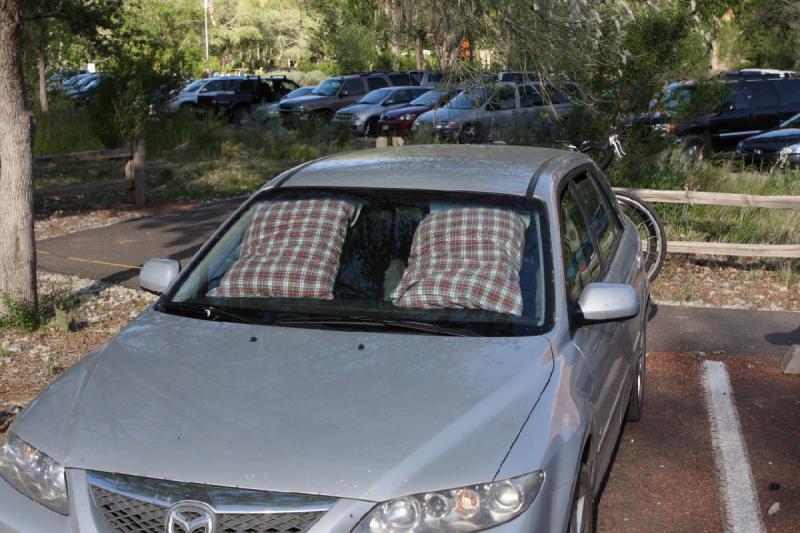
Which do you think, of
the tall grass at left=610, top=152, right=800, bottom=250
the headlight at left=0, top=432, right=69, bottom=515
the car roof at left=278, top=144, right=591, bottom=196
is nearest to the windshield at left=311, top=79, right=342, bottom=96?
the tall grass at left=610, top=152, right=800, bottom=250

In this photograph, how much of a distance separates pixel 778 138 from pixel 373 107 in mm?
14084

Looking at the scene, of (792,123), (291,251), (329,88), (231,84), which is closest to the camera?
(291,251)

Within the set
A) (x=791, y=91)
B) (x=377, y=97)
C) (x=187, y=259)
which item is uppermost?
(x=791, y=91)

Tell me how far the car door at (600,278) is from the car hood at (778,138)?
1303cm

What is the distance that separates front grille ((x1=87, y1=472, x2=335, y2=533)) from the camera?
9.96 ft

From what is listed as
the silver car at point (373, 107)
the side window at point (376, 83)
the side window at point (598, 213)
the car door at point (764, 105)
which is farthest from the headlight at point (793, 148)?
the side window at point (376, 83)

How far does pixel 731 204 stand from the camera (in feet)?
32.3

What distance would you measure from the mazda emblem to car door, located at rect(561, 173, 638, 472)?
1645 millimetres

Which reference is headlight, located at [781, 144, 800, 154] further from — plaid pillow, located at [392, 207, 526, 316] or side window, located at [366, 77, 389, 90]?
side window, located at [366, 77, 389, 90]

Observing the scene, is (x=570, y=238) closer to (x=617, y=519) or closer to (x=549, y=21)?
(x=617, y=519)

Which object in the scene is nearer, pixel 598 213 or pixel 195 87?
pixel 598 213

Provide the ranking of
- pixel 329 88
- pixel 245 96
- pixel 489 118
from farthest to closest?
pixel 245 96
pixel 329 88
pixel 489 118

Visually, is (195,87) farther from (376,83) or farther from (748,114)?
(748,114)

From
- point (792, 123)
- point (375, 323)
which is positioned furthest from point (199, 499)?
point (792, 123)
